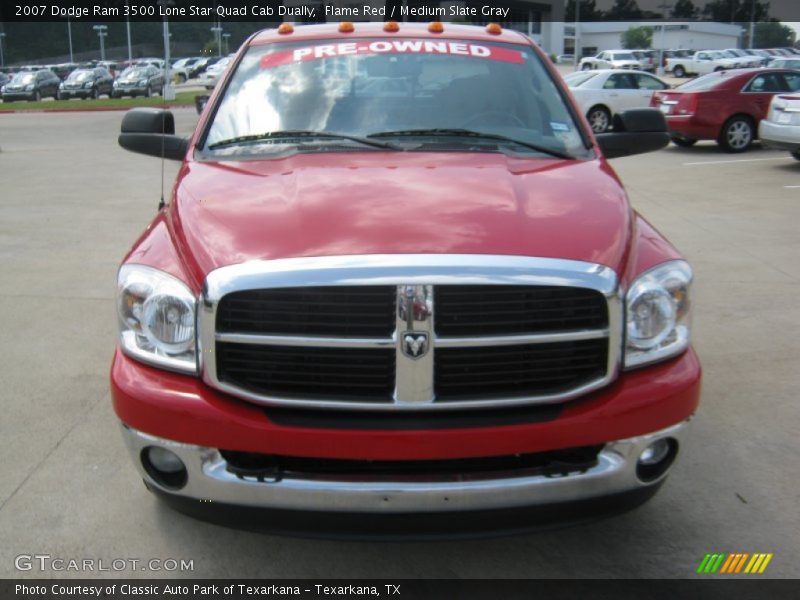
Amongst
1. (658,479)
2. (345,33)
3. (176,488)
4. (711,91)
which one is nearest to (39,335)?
(345,33)

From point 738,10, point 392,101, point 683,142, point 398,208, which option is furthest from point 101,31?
point 398,208

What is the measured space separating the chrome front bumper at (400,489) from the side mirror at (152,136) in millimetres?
2087

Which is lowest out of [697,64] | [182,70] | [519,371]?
[182,70]

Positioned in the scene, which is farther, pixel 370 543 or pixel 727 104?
pixel 727 104

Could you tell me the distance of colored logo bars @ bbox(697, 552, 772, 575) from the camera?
9.95 ft

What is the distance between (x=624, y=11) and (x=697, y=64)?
31.6 meters

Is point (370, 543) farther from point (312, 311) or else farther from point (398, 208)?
point (398, 208)

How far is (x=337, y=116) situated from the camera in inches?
151

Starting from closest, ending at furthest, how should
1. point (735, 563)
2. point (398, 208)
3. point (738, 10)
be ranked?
point (398, 208) < point (735, 563) < point (738, 10)

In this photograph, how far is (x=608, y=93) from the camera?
19375 mm

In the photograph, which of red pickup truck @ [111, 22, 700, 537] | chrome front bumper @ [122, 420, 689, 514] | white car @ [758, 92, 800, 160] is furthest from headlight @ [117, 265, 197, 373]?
white car @ [758, 92, 800, 160]

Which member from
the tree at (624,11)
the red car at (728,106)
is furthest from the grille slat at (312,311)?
the tree at (624,11)

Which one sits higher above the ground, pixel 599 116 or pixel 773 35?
pixel 773 35

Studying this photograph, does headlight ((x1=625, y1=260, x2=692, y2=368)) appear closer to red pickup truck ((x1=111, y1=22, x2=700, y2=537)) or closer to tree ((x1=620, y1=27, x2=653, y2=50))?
red pickup truck ((x1=111, y1=22, x2=700, y2=537))
